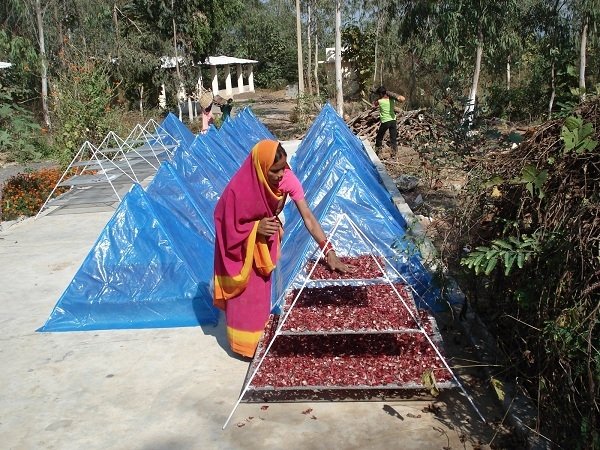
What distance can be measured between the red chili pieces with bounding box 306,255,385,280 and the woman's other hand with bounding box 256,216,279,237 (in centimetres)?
31

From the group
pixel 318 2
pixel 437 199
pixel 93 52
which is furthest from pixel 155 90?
pixel 437 199

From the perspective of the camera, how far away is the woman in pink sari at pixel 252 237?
12.1 feet

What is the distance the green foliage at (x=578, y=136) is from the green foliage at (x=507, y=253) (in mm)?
465

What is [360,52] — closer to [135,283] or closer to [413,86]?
[413,86]

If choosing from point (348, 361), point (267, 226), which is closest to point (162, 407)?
point (348, 361)

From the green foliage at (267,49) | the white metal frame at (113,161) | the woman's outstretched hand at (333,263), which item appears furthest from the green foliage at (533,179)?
the green foliage at (267,49)

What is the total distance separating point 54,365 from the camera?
4379 mm

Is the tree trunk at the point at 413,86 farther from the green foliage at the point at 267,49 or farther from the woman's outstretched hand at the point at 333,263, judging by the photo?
the green foliage at the point at 267,49

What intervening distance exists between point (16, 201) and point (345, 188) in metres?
6.03

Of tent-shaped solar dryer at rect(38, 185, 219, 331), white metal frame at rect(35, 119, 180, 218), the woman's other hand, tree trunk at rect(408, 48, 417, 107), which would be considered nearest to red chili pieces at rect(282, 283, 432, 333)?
the woman's other hand

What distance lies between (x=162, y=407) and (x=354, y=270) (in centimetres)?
143

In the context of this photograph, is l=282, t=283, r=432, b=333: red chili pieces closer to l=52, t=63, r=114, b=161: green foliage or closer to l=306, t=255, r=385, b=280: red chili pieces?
l=306, t=255, r=385, b=280: red chili pieces

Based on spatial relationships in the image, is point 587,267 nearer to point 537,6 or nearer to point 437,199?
→ point 437,199

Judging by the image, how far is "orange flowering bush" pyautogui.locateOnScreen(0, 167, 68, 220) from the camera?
30.3ft
